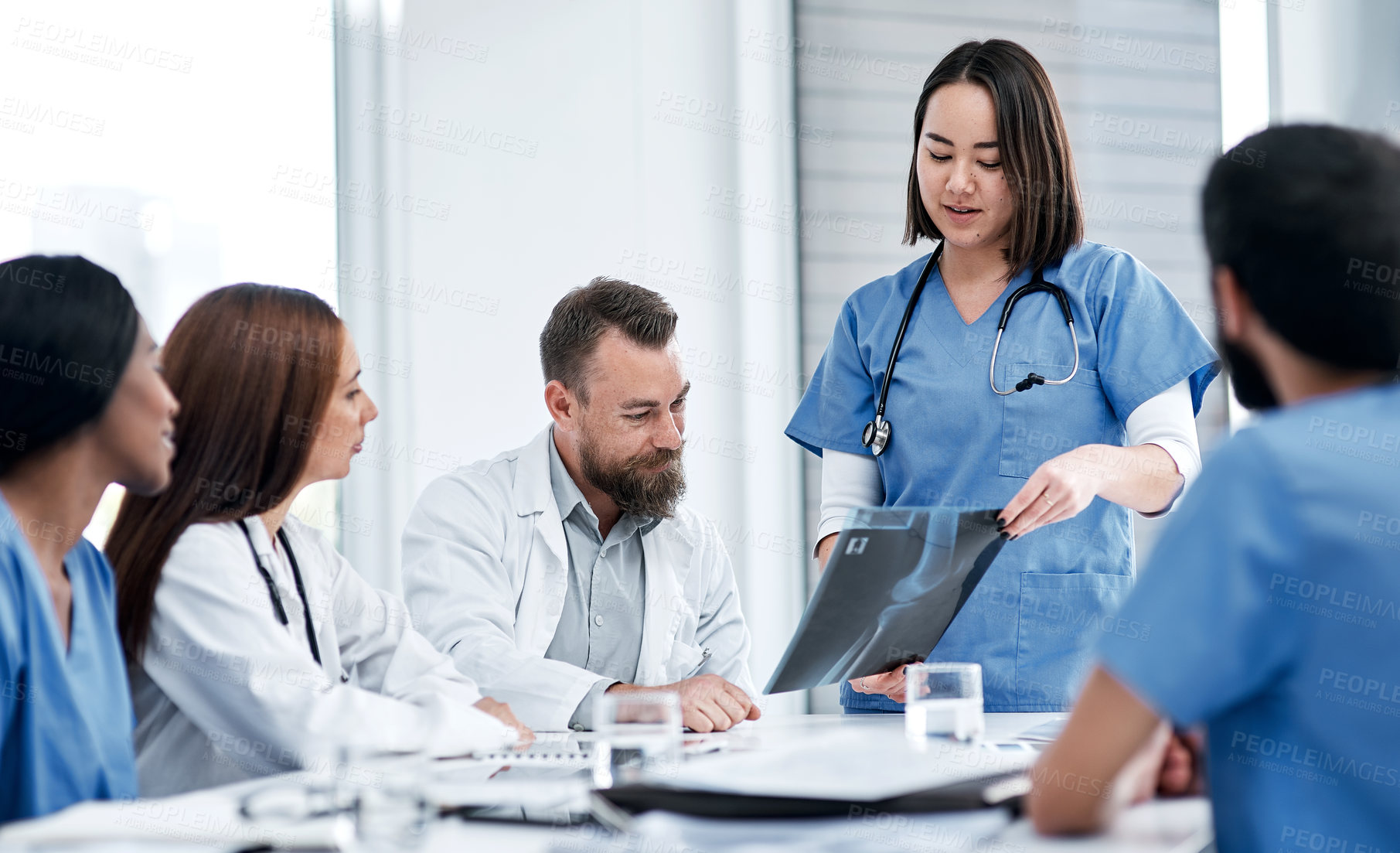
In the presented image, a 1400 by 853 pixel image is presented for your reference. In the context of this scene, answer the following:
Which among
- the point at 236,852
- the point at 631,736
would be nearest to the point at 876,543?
the point at 631,736

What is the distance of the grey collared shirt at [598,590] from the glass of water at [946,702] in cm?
73

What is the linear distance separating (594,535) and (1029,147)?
1.03m

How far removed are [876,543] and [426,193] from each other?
194 cm

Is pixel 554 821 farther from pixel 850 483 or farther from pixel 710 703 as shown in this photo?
pixel 850 483

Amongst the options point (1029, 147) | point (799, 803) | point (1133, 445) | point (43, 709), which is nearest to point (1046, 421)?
point (1133, 445)

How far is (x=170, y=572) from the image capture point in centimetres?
134

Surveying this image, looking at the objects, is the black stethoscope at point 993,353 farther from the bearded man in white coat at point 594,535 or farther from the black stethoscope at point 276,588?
the black stethoscope at point 276,588

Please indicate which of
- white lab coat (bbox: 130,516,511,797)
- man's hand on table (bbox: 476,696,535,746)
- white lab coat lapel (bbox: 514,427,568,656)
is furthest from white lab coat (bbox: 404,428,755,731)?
white lab coat (bbox: 130,516,511,797)

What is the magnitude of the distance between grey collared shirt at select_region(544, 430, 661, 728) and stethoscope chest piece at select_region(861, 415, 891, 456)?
482 millimetres

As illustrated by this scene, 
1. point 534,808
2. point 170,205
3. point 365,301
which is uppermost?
point 170,205

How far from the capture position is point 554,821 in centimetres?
97

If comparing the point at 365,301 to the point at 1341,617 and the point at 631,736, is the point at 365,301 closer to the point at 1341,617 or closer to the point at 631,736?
the point at 631,736

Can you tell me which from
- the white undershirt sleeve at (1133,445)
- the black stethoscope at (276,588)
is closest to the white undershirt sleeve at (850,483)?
the white undershirt sleeve at (1133,445)

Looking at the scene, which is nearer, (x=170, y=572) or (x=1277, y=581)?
(x=1277, y=581)
